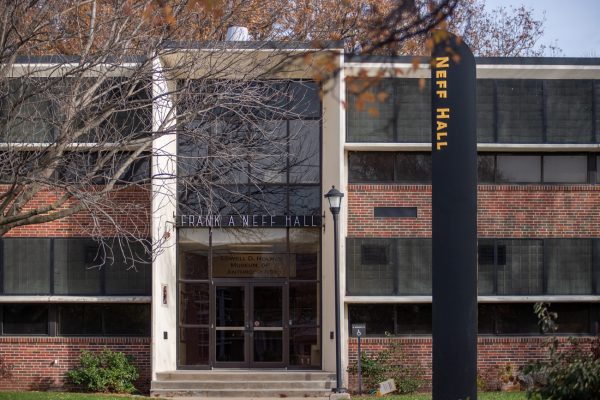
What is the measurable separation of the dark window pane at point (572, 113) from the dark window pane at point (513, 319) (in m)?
4.23

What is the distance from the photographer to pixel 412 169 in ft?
81.7

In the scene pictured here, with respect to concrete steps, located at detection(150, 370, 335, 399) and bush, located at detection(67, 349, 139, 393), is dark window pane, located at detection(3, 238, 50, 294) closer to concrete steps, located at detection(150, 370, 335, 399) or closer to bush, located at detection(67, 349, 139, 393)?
bush, located at detection(67, 349, 139, 393)

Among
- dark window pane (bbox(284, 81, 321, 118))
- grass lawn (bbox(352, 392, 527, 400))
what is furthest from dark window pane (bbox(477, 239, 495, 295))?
dark window pane (bbox(284, 81, 321, 118))

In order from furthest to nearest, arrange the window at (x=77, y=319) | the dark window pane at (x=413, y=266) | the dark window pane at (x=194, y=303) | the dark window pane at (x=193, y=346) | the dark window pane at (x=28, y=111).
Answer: the dark window pane at (x=194, y=303) → the dark window pane at (x=193, y=346) → the window at (x=77, y=319) → the dark window pane at (x=413, y=266) → the dark window pane at (x=28, y=111)

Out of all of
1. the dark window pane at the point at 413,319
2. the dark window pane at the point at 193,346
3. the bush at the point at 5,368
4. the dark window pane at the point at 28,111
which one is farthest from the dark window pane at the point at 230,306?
the dark window pane at the point at 28,111

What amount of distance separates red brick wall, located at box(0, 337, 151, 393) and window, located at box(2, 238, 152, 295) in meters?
1.23

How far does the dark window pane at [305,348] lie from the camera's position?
25750 mm

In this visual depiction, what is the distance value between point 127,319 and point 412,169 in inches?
318

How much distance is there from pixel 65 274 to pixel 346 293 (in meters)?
6.95

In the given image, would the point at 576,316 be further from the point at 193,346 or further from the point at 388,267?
the point at 193,346

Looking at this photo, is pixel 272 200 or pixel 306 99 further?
pixel 306 99

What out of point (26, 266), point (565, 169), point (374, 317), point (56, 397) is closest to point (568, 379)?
point (56, 397)

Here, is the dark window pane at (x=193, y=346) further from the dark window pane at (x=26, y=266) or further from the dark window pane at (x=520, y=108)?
the dark window pane at (x=520, y=108)

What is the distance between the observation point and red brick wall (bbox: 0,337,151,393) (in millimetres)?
24375
